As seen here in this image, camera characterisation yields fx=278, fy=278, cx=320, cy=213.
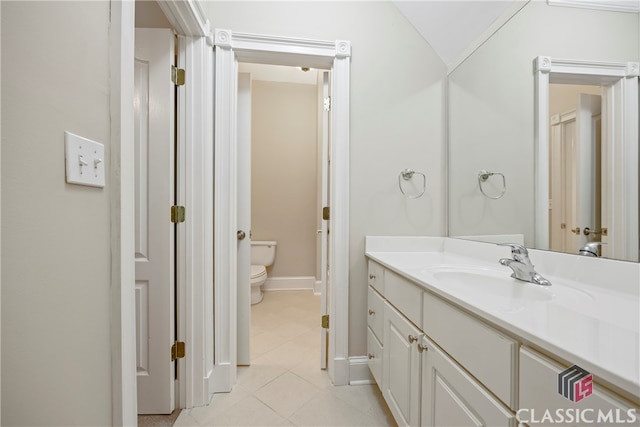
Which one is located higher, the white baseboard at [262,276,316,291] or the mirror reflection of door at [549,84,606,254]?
the mirror reflection of door at [549,84,606,254]

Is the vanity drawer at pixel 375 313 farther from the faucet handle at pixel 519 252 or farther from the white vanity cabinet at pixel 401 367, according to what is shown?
the faucet handle at pixel 519 252

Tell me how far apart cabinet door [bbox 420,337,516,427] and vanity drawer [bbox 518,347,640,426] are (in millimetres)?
84

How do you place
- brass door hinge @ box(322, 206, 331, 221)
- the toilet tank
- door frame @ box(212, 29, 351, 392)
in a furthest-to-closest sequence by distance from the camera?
the toilet tank, brass door hinge @ box(322, 206, 331, 221), door frame @ box(212, 29, 351, 392)

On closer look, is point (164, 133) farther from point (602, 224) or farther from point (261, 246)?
point (261, 246)

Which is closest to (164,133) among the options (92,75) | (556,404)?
(92,75)

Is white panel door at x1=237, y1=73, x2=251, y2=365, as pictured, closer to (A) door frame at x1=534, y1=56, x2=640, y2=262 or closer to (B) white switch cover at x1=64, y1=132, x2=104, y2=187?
(B) white switch cover at x1=64, y1=132, x2=104, y2=187

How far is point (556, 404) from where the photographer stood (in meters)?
0.52

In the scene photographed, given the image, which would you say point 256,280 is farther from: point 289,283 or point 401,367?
point 401,367

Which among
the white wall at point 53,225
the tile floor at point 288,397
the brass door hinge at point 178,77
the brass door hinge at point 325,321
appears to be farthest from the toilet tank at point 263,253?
the white wall at point 53,225

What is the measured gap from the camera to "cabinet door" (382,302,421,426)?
3.46 ft

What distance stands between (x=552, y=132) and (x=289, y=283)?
10.0 ft

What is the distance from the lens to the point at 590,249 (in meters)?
0.96

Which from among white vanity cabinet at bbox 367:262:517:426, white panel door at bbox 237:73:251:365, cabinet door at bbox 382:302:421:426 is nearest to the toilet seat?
white panel door at bbox 237:73:251:365

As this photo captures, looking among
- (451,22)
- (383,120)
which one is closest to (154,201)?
(383,120)
